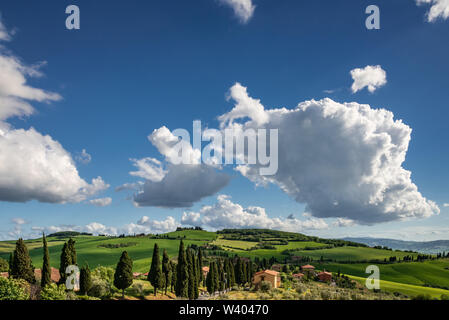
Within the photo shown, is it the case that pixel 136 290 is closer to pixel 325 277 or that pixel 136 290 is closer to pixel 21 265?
pixel 21 265

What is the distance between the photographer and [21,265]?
4056 centimetres

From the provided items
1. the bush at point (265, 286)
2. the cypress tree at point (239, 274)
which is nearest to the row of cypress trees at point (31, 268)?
the bush at point (265, 286)

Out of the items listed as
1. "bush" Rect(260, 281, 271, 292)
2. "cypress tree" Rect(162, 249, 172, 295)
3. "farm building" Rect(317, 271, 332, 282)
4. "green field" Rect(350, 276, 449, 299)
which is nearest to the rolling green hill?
"green field" Rect(350, 276, 449, 299)

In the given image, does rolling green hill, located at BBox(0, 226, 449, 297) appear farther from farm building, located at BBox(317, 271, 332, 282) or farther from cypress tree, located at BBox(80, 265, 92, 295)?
cypress tree, located at BBox(80, 265, 92, 295)

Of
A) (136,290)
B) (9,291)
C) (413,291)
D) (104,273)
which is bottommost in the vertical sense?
(413,291)

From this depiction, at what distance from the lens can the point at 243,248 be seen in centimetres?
19375

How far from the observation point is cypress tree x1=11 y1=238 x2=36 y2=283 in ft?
132

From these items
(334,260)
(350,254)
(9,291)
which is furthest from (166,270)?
(350,254)

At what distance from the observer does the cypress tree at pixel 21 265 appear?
1582 inches

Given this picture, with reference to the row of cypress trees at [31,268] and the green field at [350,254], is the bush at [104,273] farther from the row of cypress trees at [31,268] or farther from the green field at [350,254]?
the green field at [350,254]
